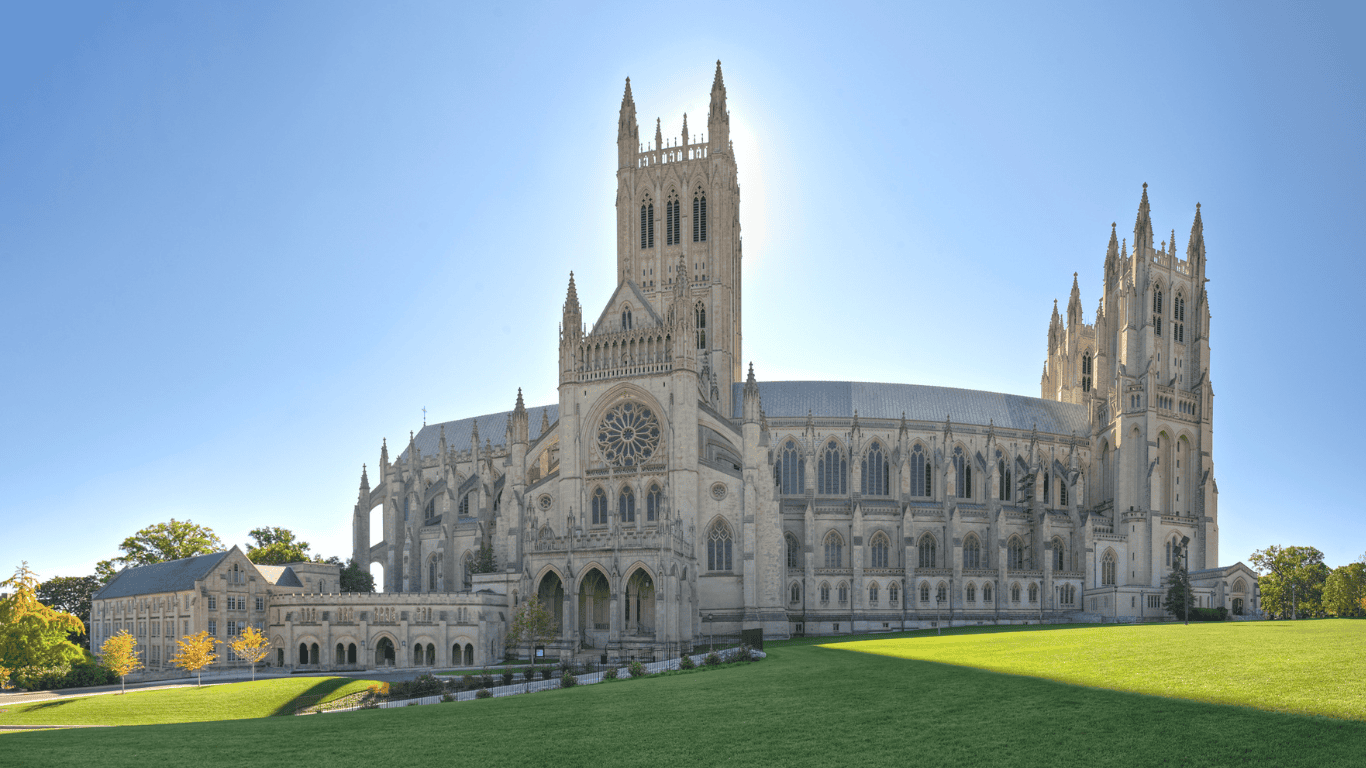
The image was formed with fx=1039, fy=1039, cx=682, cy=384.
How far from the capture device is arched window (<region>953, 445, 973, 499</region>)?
90875mm

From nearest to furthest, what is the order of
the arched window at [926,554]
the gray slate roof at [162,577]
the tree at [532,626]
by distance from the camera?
the tree at [532,626], the gray slate roof at [162,577], the arched window at [926,554]

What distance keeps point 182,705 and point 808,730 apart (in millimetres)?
32740

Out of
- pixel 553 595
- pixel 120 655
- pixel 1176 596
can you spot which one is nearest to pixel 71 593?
pixel 120 655

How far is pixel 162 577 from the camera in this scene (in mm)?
74938

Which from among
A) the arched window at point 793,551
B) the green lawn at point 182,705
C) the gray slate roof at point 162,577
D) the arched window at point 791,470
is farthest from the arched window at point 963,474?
the gray slate roof at point 162,577

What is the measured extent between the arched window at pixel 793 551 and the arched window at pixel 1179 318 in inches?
1656

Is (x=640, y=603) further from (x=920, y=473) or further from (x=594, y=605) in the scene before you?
(x=920, y=473)

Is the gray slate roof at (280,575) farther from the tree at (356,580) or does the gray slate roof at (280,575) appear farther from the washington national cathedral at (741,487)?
the tree at (356,580)

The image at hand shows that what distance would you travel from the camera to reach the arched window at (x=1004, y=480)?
301 ft

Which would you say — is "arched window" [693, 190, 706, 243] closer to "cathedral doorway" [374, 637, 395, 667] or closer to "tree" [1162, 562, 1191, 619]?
"cathedral doorway" [374, 637, 395, 667]

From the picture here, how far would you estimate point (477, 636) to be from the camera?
218ft

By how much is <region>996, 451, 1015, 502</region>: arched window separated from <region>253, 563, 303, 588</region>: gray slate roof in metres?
58.5

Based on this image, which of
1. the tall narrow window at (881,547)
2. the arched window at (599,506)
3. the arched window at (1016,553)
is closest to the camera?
the arched window at (599,506)

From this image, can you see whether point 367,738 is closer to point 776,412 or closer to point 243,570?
point 243,570
